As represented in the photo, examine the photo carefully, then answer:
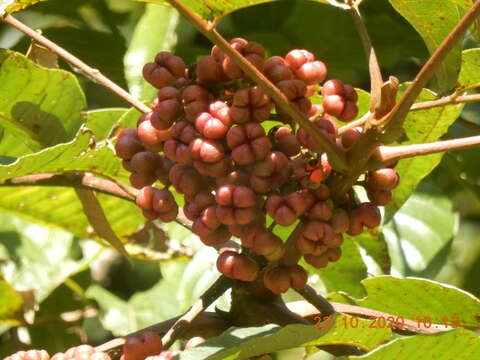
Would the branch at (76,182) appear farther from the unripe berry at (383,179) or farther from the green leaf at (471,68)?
the green leaf at (471,68)

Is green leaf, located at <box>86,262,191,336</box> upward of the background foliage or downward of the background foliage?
downward

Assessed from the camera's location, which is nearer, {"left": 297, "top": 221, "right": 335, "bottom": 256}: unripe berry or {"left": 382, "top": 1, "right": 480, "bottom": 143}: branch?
{"left": 382, "top": 1, "right": 480, "bottom": 143}: branch

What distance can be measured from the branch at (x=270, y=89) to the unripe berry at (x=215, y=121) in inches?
3.3

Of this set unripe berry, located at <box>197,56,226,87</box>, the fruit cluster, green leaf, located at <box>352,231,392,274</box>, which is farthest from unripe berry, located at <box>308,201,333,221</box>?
green leaf, located at <box>352,231,392,274</box>

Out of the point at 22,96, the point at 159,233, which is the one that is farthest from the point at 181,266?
the point at 22,96

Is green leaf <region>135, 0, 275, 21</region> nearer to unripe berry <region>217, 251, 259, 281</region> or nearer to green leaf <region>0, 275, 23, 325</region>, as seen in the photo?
unripe berry <region>217, 251, 259, 281</region>

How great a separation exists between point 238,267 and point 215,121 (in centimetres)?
21

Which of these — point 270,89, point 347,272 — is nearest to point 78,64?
point 270,89

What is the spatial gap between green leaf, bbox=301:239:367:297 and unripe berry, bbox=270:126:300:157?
20.6 inches

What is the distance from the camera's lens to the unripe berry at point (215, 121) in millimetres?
1198

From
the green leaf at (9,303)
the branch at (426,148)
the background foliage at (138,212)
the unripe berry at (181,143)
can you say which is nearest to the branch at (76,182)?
the background foliage at (138,212)

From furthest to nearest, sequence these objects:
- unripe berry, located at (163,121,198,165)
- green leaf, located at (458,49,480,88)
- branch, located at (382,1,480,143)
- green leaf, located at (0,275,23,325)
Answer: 1. green leaf, located at (0,275,23,325)
2. green leaf, located at (458,49,480,88)
3. unripe berry, located at (163,121,198,165)
4. branch, located at (382,1,480,143)

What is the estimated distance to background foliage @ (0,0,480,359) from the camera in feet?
4.65

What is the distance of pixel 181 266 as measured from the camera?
227cm
